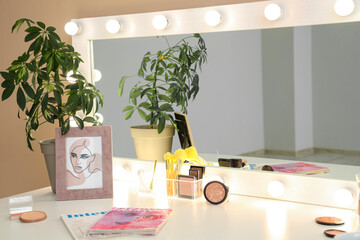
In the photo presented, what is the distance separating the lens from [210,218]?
1.45 meters

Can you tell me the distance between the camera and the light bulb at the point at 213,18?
171 centimetres

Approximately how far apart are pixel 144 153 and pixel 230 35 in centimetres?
58

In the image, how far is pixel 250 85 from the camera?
5.66 feet

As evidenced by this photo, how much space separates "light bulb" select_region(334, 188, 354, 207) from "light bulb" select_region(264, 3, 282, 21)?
0.60 meters

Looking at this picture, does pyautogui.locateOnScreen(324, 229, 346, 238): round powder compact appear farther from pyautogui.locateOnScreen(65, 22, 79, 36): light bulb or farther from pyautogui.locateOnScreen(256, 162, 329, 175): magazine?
pyautogui.locateOnScreen(65, 22, 79, 36): light bulb

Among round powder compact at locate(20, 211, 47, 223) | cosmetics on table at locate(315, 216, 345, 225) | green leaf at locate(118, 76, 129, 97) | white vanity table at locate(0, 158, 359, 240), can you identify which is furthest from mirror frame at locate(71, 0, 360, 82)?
round powder compact at locate(20, 211, 47, 223)

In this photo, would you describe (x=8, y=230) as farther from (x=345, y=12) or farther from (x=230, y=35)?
(x=345, y=12)

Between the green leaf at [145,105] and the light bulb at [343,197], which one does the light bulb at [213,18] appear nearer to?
the green leaf at [145,105]

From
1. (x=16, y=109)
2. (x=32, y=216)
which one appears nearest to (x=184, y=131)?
(x=32, y=216)

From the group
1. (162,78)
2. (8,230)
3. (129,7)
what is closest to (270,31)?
(162,78)

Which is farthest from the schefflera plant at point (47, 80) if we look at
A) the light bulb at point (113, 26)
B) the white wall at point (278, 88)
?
the white wall at point (278, 88)

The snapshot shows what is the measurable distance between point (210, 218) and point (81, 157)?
56cm

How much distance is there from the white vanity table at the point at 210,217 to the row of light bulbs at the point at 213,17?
20.0 inches

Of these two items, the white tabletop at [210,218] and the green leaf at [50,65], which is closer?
the white tabletop at [210,218]
